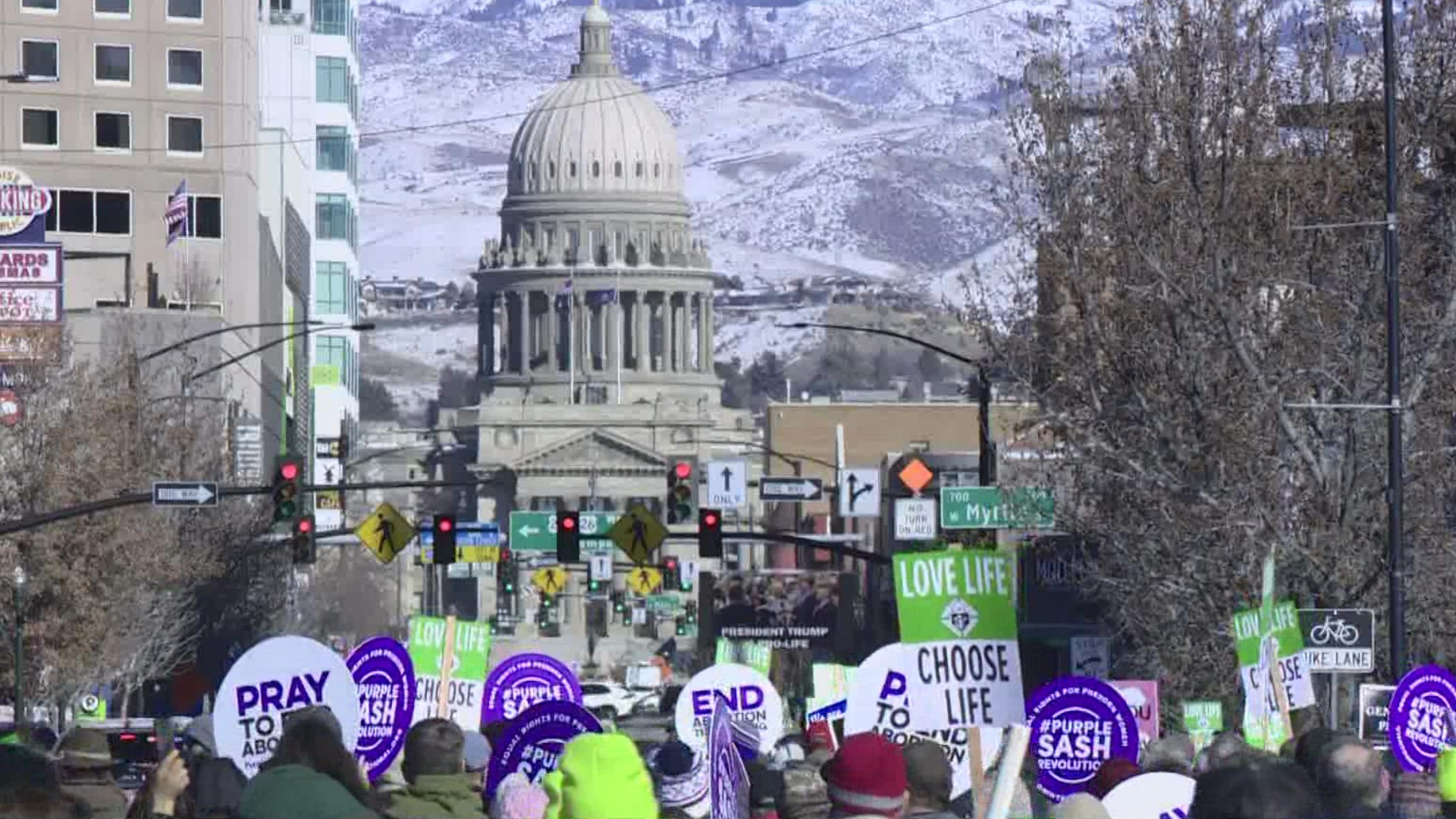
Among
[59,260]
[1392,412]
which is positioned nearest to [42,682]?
[59,260]

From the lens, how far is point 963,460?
4387 inches

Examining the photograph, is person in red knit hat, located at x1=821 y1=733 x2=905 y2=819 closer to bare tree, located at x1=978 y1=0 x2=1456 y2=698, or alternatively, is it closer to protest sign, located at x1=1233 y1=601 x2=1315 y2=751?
protest sign, located at x1=1233 y1=601 x2=1315 y2=751

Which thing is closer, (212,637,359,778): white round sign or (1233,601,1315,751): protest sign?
(212,637,359,778): white round sign

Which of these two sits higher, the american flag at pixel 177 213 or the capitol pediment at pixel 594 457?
the american flag at pixel 177 213

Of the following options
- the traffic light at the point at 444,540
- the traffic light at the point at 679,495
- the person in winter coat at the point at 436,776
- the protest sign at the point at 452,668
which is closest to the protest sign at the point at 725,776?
the person in winter coat at the point at 436,776

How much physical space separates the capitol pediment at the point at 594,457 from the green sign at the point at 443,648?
157 meters

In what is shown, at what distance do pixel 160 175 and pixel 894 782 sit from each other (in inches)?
3533

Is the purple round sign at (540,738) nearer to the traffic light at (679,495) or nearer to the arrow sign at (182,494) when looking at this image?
the arrow sign at (182,494)

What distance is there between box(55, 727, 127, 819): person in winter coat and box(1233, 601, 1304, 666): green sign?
10627 mm

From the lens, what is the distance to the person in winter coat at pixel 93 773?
1612cm

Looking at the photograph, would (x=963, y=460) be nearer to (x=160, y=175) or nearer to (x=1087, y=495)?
(x=160, y=175)

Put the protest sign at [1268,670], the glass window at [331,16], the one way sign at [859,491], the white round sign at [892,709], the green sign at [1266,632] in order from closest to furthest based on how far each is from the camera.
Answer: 1. the white round sign at [892,709]
2. the protest sign at [1268,670]
3. the green sign at [1266,632]
4. the one way sign at [859,491]
5. the glass window at [331,16]

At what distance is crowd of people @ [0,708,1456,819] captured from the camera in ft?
35.7

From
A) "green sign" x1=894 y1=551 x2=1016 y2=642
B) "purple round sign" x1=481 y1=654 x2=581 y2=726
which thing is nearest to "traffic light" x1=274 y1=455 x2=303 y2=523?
"purple round sign" x1=481 y1=654 x2=581 y2=726
